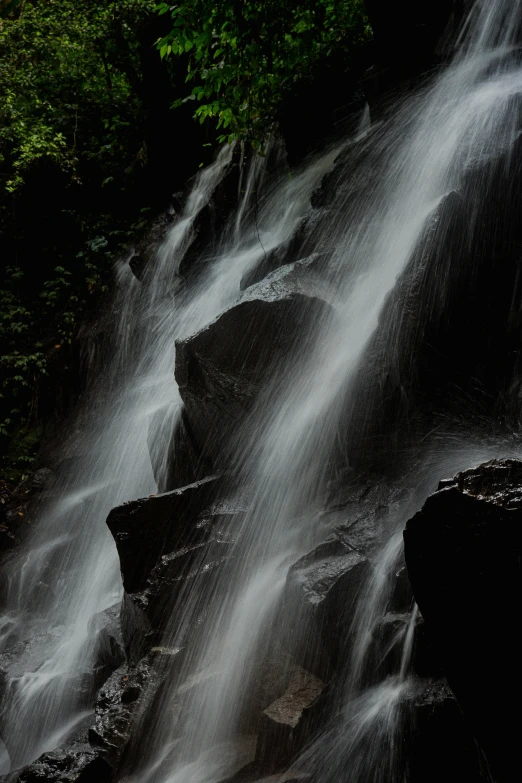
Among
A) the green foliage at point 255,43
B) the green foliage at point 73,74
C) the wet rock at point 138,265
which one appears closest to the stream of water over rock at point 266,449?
the wet rock at point 138,265

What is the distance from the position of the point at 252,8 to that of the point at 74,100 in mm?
9694

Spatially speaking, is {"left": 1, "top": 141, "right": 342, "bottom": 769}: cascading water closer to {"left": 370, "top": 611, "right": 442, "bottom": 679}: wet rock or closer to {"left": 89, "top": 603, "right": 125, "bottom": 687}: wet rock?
{"left": 89, "top": 603, "right": 125, "bottom": 687}: wet rock

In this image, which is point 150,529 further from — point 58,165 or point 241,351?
point 58,165

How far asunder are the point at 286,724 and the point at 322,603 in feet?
2.73

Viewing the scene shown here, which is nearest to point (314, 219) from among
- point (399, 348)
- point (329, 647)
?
point (399, 348)

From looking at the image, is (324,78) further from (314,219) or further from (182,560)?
(182,560)

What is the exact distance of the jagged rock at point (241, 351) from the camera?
6.30 meters

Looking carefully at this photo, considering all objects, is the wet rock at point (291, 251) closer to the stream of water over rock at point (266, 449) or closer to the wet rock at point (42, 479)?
the stream of water over rock at point (266, 449)

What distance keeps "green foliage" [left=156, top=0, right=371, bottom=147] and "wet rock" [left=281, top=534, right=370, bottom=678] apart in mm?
5553

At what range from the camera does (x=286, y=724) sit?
4102mm

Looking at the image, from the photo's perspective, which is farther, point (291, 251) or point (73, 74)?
point (73, 74)

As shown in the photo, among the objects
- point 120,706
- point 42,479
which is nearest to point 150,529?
point 120,706

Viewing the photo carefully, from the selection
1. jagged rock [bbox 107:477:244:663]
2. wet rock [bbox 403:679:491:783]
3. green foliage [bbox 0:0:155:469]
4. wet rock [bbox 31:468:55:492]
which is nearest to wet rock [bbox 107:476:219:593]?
jagged rock [bbox 107:477:244:663]

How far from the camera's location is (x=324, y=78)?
10.1m
